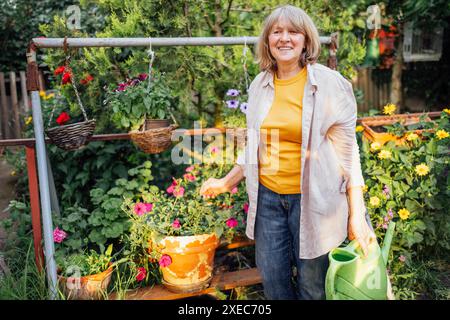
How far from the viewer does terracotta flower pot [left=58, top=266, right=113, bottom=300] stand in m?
2.48

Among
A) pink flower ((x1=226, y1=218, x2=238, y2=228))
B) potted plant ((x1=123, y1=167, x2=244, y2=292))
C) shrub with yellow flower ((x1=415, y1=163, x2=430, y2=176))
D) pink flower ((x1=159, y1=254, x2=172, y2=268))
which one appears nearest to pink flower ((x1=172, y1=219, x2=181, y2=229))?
potted plant ((x1=123, y1=167, x2=244, y2=292))

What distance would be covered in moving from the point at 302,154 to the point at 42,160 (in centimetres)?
136

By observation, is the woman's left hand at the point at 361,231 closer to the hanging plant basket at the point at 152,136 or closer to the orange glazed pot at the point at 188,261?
the orange glazed pot at the point at 188,261

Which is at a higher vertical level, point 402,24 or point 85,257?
point 402,24

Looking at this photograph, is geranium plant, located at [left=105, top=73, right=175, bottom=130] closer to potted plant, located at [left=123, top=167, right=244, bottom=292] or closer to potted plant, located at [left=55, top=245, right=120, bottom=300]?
potted plant, located at [left=123, top=167, right=244, bottom=292]

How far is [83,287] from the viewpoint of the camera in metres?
2.51

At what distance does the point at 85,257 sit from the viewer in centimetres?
264

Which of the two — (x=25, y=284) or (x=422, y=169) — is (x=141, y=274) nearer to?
(x=25, y=284)

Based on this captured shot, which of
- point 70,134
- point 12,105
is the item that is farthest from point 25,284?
point 12,105

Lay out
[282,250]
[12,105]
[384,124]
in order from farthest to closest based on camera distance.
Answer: [12,105] < [384,124] < [282,250]
